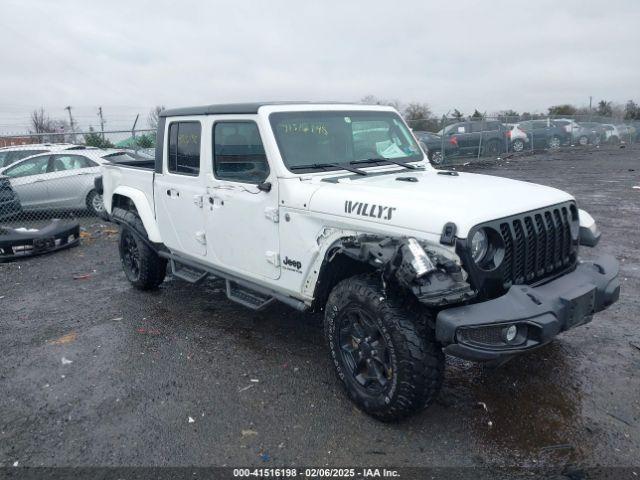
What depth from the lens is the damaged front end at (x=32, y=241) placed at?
26.4ft

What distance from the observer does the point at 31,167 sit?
1115 cm

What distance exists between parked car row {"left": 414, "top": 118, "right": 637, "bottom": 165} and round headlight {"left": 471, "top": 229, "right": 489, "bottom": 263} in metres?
14.0

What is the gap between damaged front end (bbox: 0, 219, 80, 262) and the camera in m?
8.05

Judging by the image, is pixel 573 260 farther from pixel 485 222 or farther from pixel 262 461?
pixel 262 461

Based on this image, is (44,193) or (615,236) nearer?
(615,236)

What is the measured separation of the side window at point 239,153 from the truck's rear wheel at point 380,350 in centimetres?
128

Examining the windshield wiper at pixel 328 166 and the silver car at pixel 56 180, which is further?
the silver car at pixel 56 180

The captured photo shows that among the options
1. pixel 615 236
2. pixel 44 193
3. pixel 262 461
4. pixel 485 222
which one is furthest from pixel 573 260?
pixel 44 193

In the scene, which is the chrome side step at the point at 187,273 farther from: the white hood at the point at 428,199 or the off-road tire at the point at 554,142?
the off-road tire at the point at 554,142

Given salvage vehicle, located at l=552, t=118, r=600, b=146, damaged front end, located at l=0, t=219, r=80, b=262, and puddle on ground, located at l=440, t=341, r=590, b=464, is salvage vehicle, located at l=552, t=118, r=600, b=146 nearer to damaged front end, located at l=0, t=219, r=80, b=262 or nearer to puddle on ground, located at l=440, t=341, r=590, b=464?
damaged front end, located at l=0, t=219, r=80, b=262

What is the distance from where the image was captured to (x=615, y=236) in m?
8.05

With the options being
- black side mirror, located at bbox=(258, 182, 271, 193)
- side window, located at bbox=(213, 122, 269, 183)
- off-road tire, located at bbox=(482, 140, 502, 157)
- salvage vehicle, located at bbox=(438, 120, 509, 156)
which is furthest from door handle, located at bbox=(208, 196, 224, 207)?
off-road tire, located at bbox=(482, 140, 502, 157)

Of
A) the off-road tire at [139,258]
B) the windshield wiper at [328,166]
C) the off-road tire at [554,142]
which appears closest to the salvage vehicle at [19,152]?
the off-road tire at [139,258]

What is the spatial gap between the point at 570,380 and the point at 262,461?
232 cm
